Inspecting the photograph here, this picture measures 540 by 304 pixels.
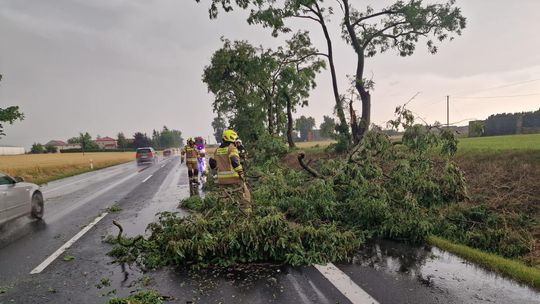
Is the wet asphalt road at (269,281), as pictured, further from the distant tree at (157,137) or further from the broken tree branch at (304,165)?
the distant tree at (157,137)

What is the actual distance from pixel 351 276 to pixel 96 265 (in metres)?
3.80

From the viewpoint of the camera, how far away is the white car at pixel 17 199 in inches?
290

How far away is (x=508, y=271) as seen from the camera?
455cm

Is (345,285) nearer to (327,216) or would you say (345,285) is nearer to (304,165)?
(327,216)

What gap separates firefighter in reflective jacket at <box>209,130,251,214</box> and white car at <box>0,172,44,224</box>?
4.63 m

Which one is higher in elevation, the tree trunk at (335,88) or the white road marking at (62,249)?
the tree trunk at (335,88)

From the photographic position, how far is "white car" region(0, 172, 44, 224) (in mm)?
7375

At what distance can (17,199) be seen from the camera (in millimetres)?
7918

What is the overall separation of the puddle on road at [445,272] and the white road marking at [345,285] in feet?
1.76

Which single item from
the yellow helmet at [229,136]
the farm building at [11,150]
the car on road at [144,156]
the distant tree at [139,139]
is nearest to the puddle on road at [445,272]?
the yellow helmet at [229,136]

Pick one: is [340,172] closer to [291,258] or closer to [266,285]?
[291,258]

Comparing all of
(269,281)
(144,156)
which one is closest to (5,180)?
(269,281)

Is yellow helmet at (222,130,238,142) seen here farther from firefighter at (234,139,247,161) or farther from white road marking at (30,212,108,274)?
white road marking at (30,212,108,274)

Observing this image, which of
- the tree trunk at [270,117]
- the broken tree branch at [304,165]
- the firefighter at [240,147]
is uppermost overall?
the tree trunk at [270,117]
